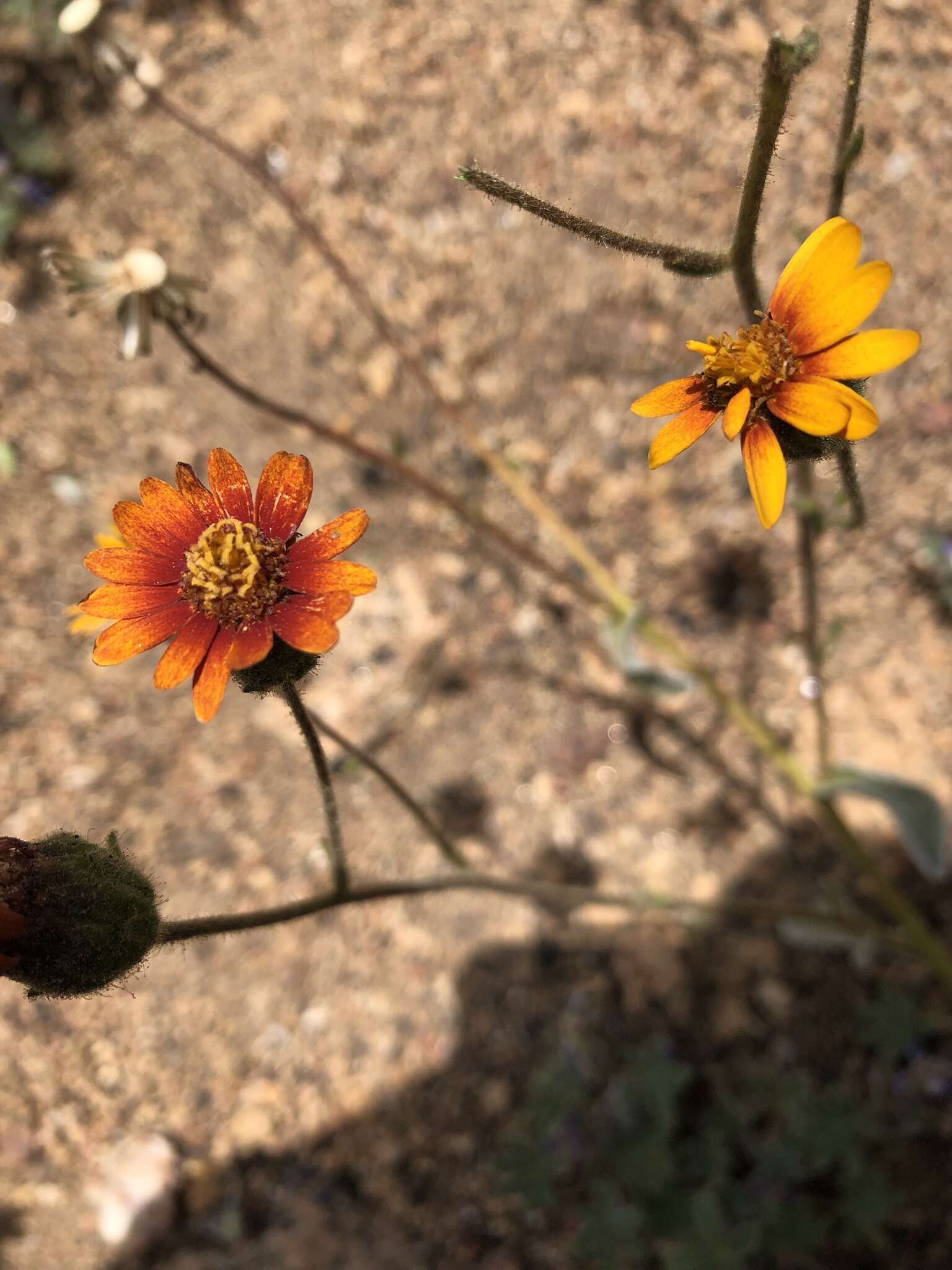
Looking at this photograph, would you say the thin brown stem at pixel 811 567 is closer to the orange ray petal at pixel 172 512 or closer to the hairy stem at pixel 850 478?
the hairy stem at pixel 850 478

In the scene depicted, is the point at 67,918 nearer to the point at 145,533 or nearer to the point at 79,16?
the point at 145,533

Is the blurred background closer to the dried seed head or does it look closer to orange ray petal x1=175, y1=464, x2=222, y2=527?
the dried seed head

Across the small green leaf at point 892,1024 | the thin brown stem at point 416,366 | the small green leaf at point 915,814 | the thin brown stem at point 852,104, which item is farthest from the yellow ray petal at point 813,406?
the small green leaf at point 892,1024

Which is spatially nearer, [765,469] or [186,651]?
[765,469]

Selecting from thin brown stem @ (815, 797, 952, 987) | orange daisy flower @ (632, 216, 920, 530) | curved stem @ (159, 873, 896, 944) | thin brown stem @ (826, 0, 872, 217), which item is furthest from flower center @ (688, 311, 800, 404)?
thin brown stem @ (815, 797, 952, 987)

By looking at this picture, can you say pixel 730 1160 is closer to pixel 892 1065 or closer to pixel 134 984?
pixel 892 1065

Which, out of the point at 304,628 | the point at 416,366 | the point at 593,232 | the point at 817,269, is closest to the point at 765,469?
the point at 817,269

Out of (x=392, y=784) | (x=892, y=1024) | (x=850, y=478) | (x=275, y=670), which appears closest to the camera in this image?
(x=275, y=670)
